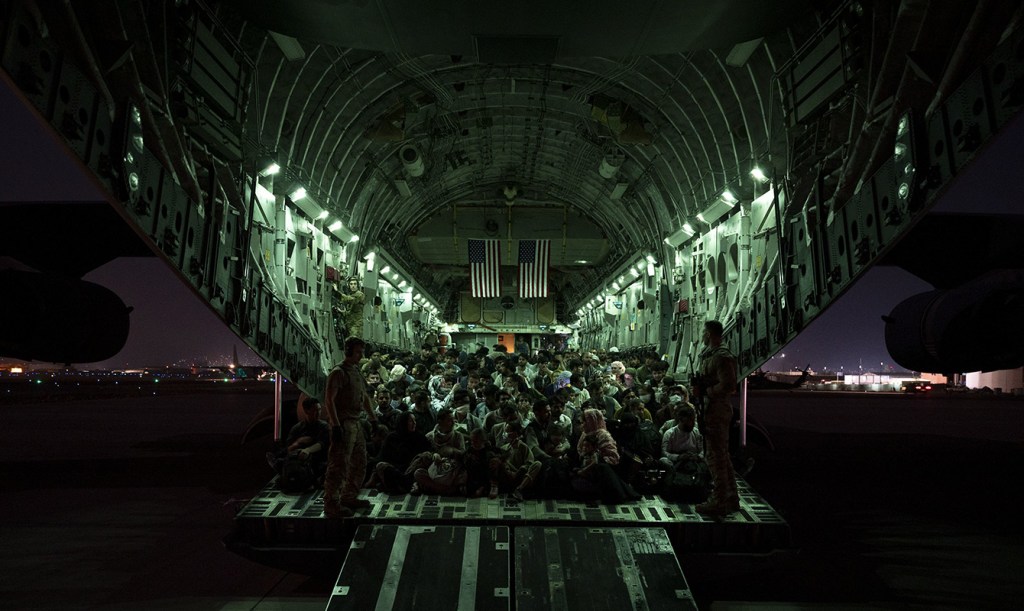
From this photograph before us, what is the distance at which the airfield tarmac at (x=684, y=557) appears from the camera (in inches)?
220

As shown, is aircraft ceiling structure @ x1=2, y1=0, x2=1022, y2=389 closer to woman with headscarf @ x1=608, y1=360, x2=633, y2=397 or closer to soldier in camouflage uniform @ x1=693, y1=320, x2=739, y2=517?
soldier in camouflage uniform @ x1=693, y1=320, x2=739, y2=517

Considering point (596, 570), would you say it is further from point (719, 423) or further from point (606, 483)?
point (719, 423)

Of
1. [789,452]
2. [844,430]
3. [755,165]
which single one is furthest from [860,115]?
[844,430]

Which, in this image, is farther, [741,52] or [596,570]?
[741,52]

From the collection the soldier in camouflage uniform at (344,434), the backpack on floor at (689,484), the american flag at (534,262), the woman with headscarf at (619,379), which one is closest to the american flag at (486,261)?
the american flag at (534,262)

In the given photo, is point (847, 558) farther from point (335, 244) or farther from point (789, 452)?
point (335, 244)

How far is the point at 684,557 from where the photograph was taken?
681cm

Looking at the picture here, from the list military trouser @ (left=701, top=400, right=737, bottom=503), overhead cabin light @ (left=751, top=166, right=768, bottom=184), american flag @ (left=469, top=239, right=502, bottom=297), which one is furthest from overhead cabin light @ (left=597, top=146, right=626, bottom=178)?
military trouser @ (left=701, top=400, right=737, bottom=503)

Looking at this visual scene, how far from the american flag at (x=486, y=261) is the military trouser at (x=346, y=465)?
28.6m

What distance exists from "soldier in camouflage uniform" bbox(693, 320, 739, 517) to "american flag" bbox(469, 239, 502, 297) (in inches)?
1140

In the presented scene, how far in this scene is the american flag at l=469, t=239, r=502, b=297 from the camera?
35.3 metres

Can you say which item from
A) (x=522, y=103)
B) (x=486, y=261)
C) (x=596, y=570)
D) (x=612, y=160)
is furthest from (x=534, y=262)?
(x=596, y=570)

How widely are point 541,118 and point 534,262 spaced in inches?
556

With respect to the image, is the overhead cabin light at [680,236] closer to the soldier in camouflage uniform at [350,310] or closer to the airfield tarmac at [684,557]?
the airfield tarmac at [684,557]
